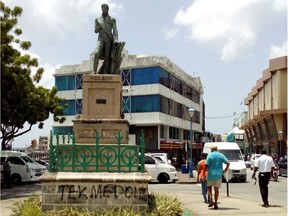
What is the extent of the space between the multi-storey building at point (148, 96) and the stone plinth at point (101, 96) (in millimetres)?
27496

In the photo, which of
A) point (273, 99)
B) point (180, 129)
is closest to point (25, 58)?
point (180, 129)

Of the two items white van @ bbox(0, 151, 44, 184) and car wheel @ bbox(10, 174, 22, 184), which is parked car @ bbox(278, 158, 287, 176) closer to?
white van @ bbox(0, 151, 44, 184)

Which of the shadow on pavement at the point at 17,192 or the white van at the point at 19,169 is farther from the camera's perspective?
the white van at the point at 19,169

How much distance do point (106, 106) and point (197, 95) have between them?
47840 mm

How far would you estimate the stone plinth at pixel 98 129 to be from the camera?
10836 mm

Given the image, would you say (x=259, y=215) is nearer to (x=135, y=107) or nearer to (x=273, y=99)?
(x=135, y=107)

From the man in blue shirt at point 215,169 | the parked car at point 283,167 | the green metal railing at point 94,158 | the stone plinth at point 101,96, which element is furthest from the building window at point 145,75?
the green metal railing at point 94,158

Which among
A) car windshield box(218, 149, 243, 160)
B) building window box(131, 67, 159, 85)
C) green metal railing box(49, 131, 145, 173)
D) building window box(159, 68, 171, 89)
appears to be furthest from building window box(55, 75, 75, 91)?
green metal railing box(49, 131, 145, 173)

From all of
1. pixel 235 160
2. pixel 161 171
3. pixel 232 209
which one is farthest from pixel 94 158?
pixel 235 160

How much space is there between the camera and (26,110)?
25.5 meters

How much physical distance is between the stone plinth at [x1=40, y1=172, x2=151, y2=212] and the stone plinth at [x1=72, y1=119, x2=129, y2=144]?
129cm

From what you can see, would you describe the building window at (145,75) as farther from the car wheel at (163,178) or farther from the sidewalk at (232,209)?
the sidewalk at (232,209)

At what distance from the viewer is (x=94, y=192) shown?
9750 mm

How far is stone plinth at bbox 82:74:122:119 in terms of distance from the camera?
36.9 feet
